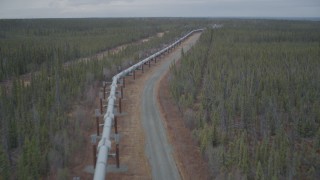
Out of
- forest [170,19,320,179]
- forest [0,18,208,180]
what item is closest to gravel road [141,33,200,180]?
forest [170,19,320,179]

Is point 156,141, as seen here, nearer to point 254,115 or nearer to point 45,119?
point 45,119

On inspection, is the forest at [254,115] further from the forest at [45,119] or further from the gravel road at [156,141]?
the forest at [45,119]

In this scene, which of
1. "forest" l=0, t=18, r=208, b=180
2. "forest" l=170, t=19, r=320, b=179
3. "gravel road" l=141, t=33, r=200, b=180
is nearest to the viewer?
"forest" l=0, t=18, r=208, b=180

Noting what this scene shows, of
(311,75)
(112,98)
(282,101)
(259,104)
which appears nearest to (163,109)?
(112,98)

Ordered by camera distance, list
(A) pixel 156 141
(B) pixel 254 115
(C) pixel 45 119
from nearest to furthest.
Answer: (A) pixel 156 141, (C) pixel 45 119, (B) pixel 254 115

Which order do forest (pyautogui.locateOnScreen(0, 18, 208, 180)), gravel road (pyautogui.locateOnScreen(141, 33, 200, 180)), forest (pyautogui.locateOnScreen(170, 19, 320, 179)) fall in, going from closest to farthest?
forest (pyautogui.locateOnScreen(0, 18, 208, 180)) < gravel road (pyautogui.locateOnScreen(141, 33, 200, 180)) < forest (pyautogui.locateOnScreen(170, 19, 320, 179))

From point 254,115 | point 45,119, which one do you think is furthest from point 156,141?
point 254,115

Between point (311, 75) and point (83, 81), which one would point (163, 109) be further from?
point (311, 75)

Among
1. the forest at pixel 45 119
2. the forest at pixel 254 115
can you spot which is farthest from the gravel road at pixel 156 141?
the forest at pixel 45 119

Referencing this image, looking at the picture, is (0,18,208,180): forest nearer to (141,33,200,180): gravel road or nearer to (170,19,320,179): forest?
(141,33,200,180): gravel road
